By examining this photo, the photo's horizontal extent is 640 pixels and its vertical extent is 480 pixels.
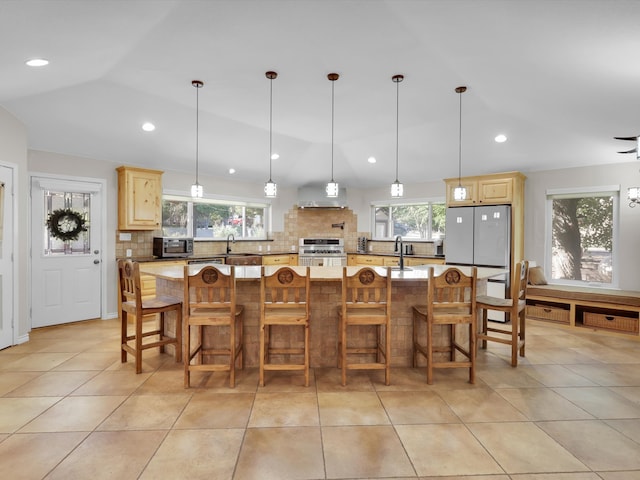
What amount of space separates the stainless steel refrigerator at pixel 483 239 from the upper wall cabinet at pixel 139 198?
4623 mm

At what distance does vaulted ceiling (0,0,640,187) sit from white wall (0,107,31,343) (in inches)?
8.7

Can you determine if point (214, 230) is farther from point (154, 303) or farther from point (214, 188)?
point (154, 303)

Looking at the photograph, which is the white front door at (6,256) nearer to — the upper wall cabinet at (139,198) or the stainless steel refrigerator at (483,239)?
the upper wall cabinet at (139,198)

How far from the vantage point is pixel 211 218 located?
6.94 m

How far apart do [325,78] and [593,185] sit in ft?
13.8

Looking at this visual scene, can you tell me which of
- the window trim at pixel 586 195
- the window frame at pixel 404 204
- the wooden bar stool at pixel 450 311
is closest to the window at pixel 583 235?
the window trim at pixel 586 195

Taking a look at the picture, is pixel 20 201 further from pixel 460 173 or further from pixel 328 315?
pixel 460 173

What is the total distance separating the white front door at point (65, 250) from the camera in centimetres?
486

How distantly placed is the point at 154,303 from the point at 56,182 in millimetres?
2871

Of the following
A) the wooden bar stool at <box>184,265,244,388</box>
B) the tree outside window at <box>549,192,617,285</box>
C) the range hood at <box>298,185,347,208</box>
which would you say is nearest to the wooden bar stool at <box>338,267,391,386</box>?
the wooden bar stool at <box>184,265,244,388</box>

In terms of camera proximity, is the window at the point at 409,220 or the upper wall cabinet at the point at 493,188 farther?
the window at the point at 409,220

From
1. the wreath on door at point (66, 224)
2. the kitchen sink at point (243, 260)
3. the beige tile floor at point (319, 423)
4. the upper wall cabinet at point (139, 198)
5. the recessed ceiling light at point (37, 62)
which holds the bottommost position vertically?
the beige tile floor at point (319, 423)

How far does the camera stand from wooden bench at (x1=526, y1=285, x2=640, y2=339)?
181 inches

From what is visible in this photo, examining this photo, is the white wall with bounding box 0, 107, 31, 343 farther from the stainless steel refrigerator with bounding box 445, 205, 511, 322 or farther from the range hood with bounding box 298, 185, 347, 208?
the stainless steel refrigerator with bounding box 445, 205, 511, 322
